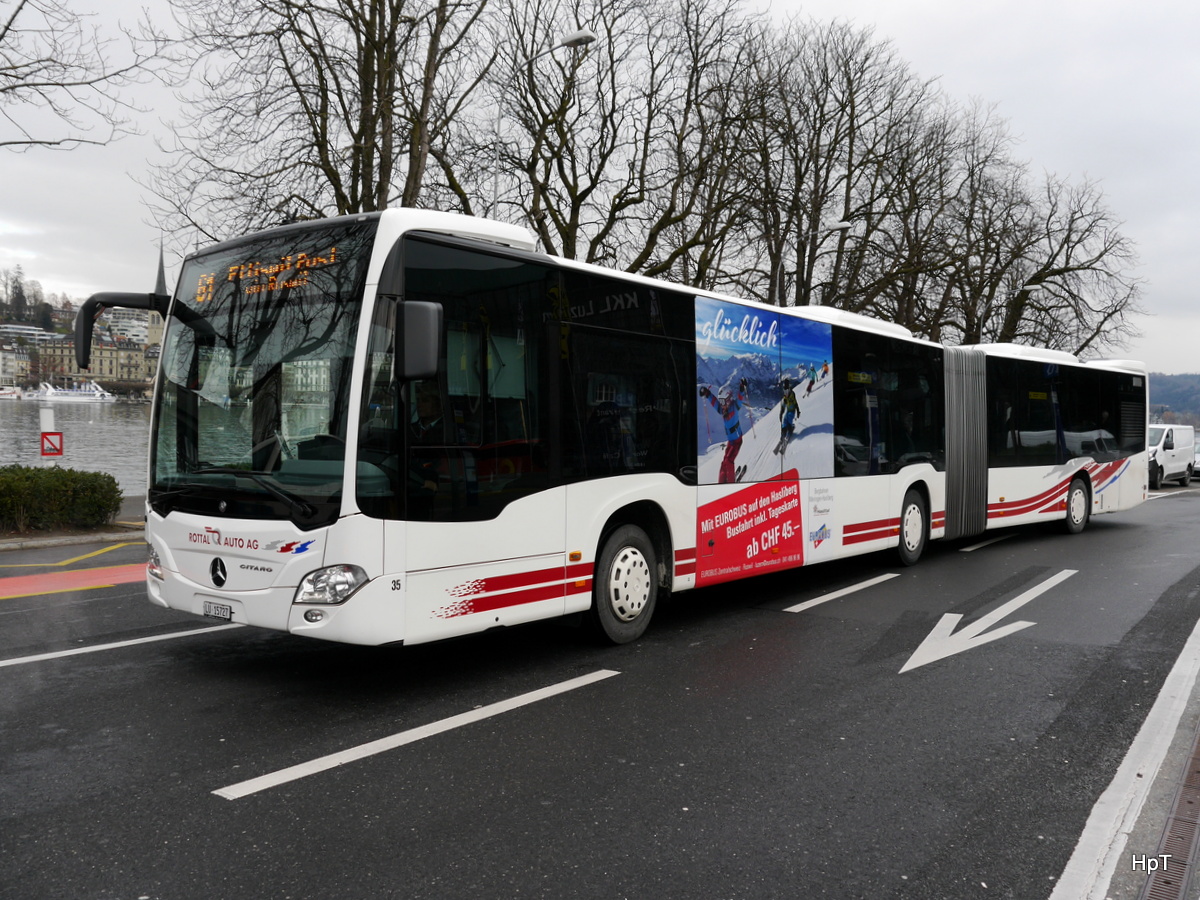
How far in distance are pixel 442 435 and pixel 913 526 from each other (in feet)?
25.4

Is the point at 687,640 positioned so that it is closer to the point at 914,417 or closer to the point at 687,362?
the point at 687,362

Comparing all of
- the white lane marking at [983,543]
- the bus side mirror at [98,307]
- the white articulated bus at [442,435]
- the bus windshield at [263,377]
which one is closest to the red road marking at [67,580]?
the bus side mirror at [98,307]

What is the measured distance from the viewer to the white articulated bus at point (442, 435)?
18.1 ft

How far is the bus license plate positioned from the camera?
5.82 meters

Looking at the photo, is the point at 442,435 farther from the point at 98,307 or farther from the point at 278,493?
the point at 98,307

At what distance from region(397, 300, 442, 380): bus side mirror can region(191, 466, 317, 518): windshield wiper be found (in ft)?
3.17

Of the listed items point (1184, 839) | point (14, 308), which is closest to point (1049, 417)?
point (1184, 839)

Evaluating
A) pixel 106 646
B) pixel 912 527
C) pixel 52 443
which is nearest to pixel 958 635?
pixel 912 527

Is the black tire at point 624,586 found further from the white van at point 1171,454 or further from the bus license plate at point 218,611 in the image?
the white van at point 1171,454

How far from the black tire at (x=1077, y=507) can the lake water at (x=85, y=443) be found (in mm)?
14726

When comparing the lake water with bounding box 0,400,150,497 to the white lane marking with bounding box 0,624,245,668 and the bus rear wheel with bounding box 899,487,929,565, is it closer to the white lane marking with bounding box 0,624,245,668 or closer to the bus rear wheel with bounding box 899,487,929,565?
the white lane marking with bounding box 0,624,245,668

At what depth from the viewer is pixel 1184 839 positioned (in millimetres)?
3902

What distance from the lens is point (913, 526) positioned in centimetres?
1177

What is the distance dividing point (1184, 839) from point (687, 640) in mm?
4108
